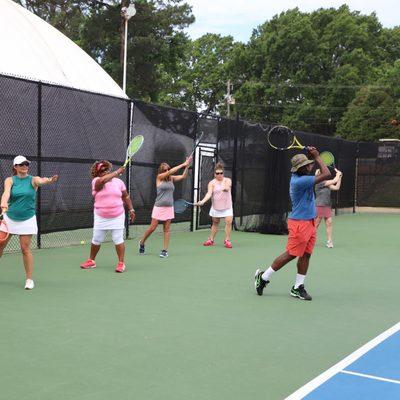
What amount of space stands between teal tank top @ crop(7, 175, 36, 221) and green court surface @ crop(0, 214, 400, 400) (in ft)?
2.96

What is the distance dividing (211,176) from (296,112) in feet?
123

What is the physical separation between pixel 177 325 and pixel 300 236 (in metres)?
1.94

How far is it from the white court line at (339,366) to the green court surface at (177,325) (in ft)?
0.21

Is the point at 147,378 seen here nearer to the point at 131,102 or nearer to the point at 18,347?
the point at 18,347

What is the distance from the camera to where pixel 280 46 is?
5025 cm

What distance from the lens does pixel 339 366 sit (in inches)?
174

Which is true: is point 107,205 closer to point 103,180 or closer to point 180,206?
point 103,180

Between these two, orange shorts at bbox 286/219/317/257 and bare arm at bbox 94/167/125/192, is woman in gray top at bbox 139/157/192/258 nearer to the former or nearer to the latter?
bare arm at bbox 94/167/125/192

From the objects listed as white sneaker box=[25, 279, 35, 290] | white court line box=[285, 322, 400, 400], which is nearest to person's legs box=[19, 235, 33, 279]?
white sneaker box=[25, 279, 35, 290]

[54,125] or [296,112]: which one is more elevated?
[296,112]

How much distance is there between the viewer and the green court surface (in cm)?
399

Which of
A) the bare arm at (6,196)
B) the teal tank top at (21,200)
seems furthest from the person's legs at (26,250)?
the bare arm at (6,196)

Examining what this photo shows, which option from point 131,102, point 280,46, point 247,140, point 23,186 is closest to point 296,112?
point 280,46

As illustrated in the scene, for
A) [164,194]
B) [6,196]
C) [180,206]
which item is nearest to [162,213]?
[164,194]
